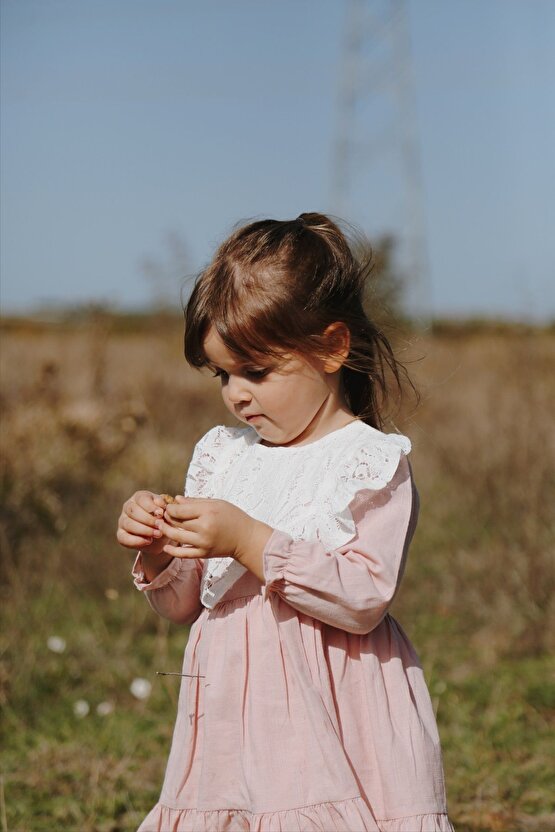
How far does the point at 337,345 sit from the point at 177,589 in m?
0.56

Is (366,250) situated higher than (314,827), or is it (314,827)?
(366,250)

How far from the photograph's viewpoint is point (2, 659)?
3.72 meters

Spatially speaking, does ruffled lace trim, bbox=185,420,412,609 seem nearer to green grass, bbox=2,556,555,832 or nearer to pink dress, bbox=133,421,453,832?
pink dress, bbox=133,421,453,832

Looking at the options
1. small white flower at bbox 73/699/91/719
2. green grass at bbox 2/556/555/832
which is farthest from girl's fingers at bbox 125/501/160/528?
small white flower at bbox 73/699/91/719

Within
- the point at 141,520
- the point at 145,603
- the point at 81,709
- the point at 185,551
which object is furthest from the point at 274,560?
the point at 145,603

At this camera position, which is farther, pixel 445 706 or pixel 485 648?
pixel 485 648

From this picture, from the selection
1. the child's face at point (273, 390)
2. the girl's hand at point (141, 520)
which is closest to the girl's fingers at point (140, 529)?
the girl's hand at point (141, 520)

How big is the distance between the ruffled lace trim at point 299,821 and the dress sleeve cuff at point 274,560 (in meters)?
0.37

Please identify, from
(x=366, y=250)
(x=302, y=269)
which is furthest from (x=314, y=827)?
(x=366, y=250)

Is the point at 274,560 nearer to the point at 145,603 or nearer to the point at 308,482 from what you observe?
Answer: the point at 308,482

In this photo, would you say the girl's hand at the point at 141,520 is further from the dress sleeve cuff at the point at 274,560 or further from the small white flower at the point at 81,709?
the small white flower at the point at 81,709

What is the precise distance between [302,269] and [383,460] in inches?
14.9

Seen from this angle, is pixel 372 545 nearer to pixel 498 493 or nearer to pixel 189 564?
pixel 189 564

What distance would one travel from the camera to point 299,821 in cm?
164
